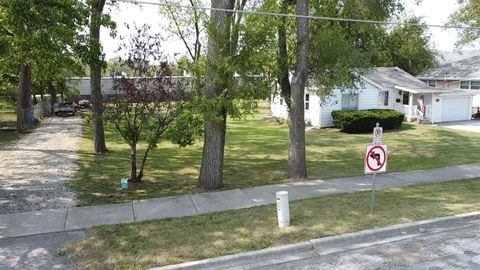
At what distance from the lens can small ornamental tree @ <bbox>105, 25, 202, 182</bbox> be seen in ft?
34.3

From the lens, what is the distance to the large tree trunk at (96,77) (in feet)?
39.3

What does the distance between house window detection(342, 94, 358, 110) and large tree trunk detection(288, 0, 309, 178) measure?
55.1 feet

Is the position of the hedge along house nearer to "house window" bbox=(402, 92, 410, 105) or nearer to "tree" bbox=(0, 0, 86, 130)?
"house window" bbox=(402, 92, 410, 105)

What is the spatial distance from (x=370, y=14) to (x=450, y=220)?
926cm

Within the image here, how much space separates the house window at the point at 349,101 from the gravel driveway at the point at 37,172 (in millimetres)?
16837

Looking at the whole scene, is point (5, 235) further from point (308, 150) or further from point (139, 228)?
point (308, 150)

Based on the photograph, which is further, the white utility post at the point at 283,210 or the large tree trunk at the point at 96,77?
the large tree trunk at the point at 96,77

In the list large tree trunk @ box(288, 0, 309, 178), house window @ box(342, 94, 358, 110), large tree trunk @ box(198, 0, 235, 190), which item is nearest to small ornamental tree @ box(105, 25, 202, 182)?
large tree trunk @ box(198, 0, 235, 190)

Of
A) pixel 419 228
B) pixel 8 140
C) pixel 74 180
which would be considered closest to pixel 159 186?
pixel 74 180

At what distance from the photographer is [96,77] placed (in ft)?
52.4

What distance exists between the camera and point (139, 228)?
7.79 meters

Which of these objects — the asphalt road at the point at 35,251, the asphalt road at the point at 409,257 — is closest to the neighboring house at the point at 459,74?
the asphalt road at the point at 409,257

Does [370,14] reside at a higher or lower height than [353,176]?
higher

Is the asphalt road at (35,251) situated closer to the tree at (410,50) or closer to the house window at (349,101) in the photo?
the house window at (349,101)
